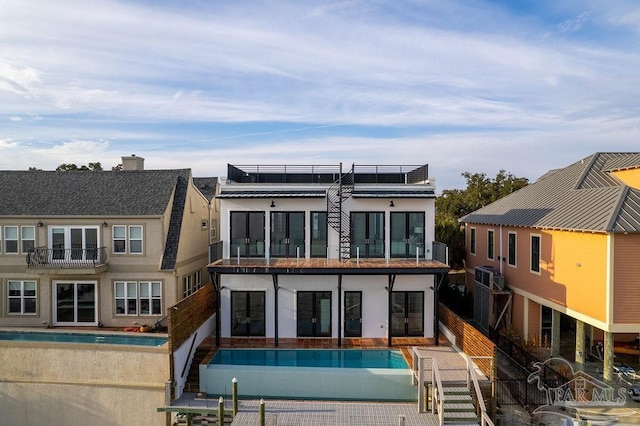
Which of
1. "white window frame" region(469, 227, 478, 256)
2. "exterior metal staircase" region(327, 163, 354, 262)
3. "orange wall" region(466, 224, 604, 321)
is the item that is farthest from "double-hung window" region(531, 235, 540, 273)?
"exterior metal staircase" region(327, 163, 354, 262)

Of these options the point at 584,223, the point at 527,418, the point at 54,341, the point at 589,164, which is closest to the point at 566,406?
the point at 527,418

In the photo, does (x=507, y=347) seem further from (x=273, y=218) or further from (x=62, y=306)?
(x=62, y=306)

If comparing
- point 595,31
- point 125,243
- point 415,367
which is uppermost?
point 595,31

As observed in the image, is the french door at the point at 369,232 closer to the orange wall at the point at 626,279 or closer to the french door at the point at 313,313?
the french door at the point at 313,313

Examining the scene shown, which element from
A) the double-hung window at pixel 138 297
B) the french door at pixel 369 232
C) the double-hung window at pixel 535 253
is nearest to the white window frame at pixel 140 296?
the double-hung window at pixel 138 297

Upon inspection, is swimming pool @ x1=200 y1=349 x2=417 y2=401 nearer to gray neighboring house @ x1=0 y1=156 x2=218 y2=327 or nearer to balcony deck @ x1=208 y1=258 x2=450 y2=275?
balcony deck @ x1=208 y1=258 x2=450 y2=275
